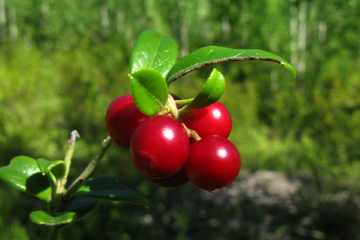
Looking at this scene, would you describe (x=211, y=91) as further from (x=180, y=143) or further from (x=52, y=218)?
(x=52, y=218)

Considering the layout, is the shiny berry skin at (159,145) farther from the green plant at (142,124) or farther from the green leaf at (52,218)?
the green leaf at (52,218)

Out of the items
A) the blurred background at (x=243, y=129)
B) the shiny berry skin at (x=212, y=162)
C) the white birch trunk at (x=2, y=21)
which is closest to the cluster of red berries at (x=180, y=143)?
the shiny berry skin at (x=212, y=162)

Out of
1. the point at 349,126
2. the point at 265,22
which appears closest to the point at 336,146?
the point at 349,126

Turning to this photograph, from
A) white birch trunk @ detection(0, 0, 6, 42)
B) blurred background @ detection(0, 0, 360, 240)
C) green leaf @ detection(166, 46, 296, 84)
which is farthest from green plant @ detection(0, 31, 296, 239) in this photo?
white birch trunk @ detection(0, 0, 6, 42)

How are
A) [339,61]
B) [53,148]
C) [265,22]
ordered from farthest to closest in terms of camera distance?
[265,22] → [339,61] → [53,148]

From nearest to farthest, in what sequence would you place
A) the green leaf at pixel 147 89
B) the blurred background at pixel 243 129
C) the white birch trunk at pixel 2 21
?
1. the green leaf at pixel 147 89
2. the blurred background at pixel 243 129
3. the white birch trunk at pixel 2 21

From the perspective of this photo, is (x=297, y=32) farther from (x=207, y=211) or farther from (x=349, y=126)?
(x=207, y=211)

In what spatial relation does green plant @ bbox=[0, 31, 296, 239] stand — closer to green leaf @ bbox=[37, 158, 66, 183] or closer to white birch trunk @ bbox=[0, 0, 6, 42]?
green leaf @ bbox=[37, 158, 66, 183]
